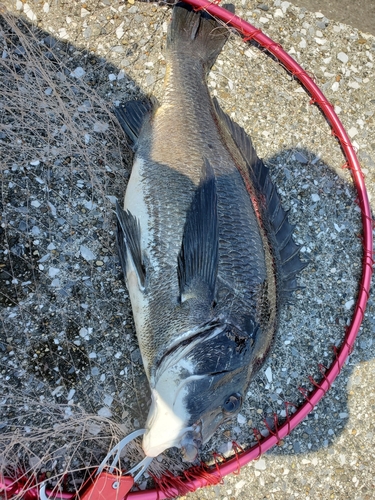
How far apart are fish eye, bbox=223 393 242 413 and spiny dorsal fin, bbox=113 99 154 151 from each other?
5.39ft

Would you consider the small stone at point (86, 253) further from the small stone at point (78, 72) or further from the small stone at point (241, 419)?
the small stone at point (241, 419)

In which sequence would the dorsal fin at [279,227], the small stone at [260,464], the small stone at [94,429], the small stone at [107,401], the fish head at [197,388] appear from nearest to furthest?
the fish head at [197,388] < the dorsal fin at [279,227] < the small stone at [94,429] < the small stone at [107,401] < the small stone at [260,464]

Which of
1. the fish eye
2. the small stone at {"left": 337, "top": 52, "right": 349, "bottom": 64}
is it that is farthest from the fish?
the small stone at {"left": 337, "top": 52, "right": 349, "bottom": 64}

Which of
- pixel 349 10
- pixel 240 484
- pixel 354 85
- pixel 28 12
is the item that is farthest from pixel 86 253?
pixel 349 10

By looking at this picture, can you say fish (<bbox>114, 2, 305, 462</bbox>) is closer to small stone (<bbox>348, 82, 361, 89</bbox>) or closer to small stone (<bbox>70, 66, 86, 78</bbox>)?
small stone (<bbox>70, 66, 86, 78</bbox>)

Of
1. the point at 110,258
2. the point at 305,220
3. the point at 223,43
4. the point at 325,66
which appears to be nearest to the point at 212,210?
the point at 110,258

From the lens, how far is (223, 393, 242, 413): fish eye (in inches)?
85.7

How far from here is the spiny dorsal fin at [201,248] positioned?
2.18m

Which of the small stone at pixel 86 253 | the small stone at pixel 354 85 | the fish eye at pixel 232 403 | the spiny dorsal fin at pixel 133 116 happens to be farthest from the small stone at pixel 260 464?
the small stone at pixel 354 85

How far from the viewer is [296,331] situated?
10.1 ft

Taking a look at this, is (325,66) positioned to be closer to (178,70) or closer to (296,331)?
(178,70)

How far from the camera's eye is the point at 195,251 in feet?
7.21

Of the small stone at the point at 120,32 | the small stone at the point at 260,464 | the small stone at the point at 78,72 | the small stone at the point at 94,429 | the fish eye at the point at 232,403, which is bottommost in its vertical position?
the small stone at the point at 260,464

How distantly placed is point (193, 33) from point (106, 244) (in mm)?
1506
